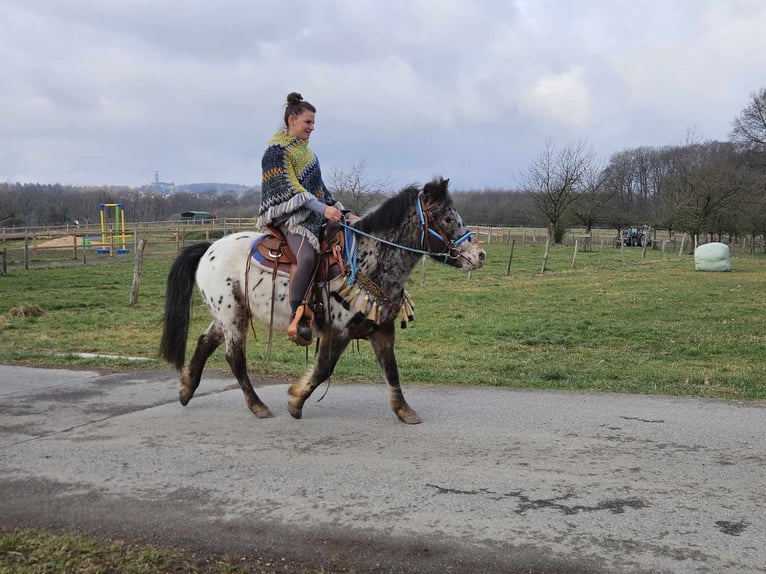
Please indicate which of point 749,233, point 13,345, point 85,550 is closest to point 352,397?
point 85,550

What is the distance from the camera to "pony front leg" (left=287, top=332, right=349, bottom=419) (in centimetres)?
596

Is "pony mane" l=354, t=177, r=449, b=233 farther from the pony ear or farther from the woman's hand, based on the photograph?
the woman's hand

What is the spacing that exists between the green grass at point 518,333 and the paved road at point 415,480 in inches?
79.8

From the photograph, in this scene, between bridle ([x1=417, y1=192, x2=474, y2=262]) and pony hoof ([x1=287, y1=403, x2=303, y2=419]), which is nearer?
bridle ([x1=417, y1=192, x2=474, y2=262])

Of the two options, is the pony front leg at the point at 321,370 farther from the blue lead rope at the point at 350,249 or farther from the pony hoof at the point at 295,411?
the blue lead rope at the point at 350,249

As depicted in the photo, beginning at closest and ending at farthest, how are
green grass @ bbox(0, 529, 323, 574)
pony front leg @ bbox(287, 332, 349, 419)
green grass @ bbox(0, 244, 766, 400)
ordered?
green grass @ bbox(0, 529, 323, 574) < pony front leg @ bbox(287, 332, 349, 419) < green grass @ bbox(0, 244, 766, 400)

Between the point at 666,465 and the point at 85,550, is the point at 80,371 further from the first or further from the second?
the point at 666,465

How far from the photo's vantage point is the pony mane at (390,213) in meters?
5.99

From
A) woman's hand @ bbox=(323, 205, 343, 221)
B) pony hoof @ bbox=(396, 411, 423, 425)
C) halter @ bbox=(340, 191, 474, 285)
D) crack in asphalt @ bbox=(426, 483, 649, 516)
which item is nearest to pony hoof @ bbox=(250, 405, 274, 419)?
pony hoof @ bbox=(396, 411, 423, 425)

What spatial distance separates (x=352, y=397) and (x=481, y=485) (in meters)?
3.03

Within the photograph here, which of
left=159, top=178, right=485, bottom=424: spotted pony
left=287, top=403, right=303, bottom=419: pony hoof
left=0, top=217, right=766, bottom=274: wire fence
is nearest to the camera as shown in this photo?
left=159, top=178, right=485, bottom=424: spotted pony

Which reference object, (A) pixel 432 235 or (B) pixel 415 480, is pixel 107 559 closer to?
Answer: (B) pixel 415 480

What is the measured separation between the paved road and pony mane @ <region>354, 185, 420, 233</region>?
A: 1855 mm

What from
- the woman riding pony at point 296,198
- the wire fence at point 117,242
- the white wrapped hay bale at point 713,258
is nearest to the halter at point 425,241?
the woman riding pony at point 296,198
